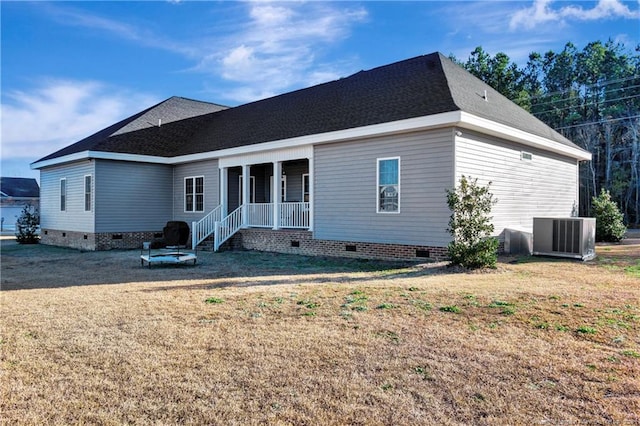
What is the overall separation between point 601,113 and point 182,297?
36.9 m

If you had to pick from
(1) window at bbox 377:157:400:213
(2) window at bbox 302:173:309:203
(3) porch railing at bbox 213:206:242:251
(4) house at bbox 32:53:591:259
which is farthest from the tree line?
(3) porch railing at bbox 213:206:242:251

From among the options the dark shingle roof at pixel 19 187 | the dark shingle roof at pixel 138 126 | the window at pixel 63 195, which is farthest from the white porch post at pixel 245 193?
the dark shingle roof at pixel 19 187

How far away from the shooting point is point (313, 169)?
13.2 meters

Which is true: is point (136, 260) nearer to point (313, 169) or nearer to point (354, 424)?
point (313, 169)

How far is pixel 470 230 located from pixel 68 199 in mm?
16444

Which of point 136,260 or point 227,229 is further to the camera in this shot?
point 227,229

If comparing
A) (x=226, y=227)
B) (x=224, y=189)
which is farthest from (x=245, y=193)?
(x=226, y=227)

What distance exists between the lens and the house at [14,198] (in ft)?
122

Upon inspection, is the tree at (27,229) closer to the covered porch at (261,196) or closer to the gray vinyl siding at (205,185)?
the gray vinyl siding at (205,185)

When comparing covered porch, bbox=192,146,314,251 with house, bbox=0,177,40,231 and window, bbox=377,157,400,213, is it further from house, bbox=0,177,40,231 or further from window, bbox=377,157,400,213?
house, bbox=0,177,40,231

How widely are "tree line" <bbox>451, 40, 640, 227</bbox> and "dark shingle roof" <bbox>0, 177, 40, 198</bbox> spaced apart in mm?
41468

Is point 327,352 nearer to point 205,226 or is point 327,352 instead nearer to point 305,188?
point 205,226

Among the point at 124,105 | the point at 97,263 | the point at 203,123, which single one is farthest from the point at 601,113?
the point at 97,263

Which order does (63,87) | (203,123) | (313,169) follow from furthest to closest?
(203,123) → (63,87) → (313,169)
